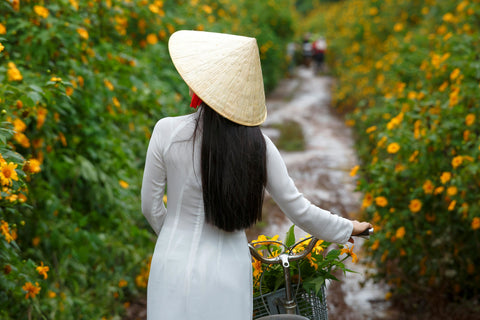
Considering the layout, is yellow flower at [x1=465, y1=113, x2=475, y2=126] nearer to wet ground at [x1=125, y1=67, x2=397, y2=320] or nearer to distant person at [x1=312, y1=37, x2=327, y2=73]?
wet ground at [x1=125, y1=67, x2=397, y2=320]

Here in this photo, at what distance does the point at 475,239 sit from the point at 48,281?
2.41 metres

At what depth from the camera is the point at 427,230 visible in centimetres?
321

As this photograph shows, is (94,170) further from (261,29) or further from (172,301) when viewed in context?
(261,29)

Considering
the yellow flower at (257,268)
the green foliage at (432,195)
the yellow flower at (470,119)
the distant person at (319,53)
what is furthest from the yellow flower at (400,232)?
the distant person at (319,53)

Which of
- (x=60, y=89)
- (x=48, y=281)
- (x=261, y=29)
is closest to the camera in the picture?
(x=60, y=89)

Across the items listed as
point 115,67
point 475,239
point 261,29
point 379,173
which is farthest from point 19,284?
point 261,29

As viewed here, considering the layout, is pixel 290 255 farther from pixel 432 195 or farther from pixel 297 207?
pixel 432 195

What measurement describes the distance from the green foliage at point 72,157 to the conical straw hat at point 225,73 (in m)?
0.80

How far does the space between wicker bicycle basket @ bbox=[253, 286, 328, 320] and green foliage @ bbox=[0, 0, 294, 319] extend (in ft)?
3.34

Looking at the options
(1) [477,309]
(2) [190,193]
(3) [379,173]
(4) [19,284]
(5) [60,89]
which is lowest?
(1) [477,309]

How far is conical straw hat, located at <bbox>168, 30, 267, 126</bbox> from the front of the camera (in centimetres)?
153

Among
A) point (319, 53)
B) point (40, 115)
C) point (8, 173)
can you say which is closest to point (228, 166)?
point (8, 173)

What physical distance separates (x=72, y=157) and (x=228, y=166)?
5.65 ft

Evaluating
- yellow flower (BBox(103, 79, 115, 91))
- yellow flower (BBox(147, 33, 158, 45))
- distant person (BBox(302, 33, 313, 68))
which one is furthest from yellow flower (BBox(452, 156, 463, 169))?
distant person (BBox(302, 33, 313, 68))
